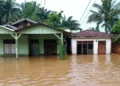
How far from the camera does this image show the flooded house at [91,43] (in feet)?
94.2

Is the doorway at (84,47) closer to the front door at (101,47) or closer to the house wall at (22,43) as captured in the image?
the front door at (101,47)

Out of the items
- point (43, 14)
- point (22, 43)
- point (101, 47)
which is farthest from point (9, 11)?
point (101, 47)

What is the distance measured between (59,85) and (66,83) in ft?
1.71

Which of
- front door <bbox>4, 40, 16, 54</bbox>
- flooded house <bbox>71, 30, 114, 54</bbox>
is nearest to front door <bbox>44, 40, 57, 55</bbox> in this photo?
flooded house <bbox>71, 30, 114, 54</bbox>

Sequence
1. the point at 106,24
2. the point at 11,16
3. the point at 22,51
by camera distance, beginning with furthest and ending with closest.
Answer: the point at 11,16 < the point at 106,24 < the point at 22,51

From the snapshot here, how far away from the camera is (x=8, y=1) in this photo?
43438 millimetres

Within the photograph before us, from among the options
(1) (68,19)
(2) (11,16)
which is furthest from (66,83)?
(1) (68,19)

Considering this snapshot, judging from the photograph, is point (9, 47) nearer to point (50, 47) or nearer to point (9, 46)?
point (9, 46)

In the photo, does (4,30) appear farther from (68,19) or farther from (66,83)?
(68,19)

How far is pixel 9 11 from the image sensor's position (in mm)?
43844

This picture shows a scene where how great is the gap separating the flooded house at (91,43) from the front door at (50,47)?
2286 millimetres

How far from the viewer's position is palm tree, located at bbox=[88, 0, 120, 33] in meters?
37.1

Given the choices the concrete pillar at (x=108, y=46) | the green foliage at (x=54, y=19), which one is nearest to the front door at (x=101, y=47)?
the concrete pillar at (x=108, y=46)

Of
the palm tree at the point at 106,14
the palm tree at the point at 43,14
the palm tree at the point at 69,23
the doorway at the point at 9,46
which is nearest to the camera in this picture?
the doorway at the point at 9,46
